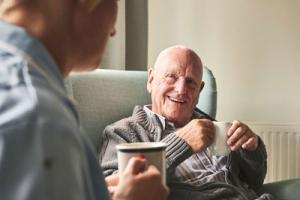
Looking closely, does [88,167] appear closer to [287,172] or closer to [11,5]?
[11,5]

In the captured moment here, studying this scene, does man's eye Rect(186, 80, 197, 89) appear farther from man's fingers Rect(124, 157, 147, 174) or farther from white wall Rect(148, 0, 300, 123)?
man's fingers Rect(124, 157, 147, 174)

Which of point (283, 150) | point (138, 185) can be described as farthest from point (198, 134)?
point (283, 150)

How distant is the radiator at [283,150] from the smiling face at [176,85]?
0.87m

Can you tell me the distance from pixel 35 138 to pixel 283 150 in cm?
222

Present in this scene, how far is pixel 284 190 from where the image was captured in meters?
1.71

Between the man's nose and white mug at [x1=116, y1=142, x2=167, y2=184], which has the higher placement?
white mug at [x1=116, y1=142, x2=167, y2=184]

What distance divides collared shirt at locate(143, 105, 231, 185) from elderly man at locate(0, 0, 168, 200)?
3.37ft

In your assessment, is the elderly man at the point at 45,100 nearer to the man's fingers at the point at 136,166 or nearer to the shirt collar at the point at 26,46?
the shirt collar at the point at 26,46

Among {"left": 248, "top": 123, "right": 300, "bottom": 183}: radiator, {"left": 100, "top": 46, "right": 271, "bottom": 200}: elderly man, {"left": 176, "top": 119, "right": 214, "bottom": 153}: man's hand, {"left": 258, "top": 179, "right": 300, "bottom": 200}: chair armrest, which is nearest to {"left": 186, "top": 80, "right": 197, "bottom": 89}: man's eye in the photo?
{"left": 100, "top": 46, "right": 271, "bottom": 200}: elderly man

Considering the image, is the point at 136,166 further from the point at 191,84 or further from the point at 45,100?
the point at 191,84

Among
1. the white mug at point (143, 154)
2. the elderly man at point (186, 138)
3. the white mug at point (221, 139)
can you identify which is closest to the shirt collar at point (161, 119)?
the elderly man at point (186, 138)

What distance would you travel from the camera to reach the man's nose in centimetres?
172

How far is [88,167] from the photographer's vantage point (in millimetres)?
500

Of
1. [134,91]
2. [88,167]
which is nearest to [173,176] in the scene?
[134,91]
